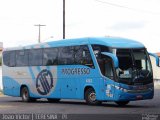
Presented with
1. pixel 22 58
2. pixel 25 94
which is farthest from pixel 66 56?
pixel 25 94

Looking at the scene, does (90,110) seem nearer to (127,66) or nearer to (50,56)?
(127,66)

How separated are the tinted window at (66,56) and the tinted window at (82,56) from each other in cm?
41

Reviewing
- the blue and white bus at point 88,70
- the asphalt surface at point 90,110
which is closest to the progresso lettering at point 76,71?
the blue and white bus at point 88,70

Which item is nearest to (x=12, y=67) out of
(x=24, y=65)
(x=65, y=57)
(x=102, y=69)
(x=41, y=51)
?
(x=24, y=65)

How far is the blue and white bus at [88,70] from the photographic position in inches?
980

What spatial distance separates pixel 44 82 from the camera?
30.0 metres

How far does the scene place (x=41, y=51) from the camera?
3005cm

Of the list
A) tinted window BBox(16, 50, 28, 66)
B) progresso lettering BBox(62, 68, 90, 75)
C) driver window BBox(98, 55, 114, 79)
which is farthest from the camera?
tinted window BBox(16, 50, 28, 66)

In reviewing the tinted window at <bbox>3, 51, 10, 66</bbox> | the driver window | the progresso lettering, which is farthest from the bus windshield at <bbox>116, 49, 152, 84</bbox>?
the tinted window at <bbox>3, 51, 10, 66</bbox>

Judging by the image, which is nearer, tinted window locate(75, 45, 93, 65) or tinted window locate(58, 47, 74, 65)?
tinted window locate(75, 45, 93, 65)

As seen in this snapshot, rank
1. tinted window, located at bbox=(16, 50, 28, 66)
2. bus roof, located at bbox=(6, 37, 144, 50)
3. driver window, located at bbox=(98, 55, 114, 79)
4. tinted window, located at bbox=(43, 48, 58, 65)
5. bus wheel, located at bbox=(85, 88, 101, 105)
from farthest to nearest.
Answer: tinted window, located at bbox=(16, 50, 28, 66) < tinted window, located at bbox=(43, 48, 58, 65) < bus wheel, located at bbox=(85, 88, 101, 105) < bus roof, located at bbox=(6, 37, 144, 50) < driver window, located at bbox=(98, 55, 114, 79)

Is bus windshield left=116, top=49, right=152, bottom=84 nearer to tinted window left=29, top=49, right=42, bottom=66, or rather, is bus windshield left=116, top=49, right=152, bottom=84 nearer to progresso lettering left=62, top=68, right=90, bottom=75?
progresso lettering left=62, top=68, right=90, bottom=75

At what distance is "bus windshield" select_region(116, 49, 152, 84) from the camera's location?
81.4 feet

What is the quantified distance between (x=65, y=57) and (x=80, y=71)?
5.05 feet
